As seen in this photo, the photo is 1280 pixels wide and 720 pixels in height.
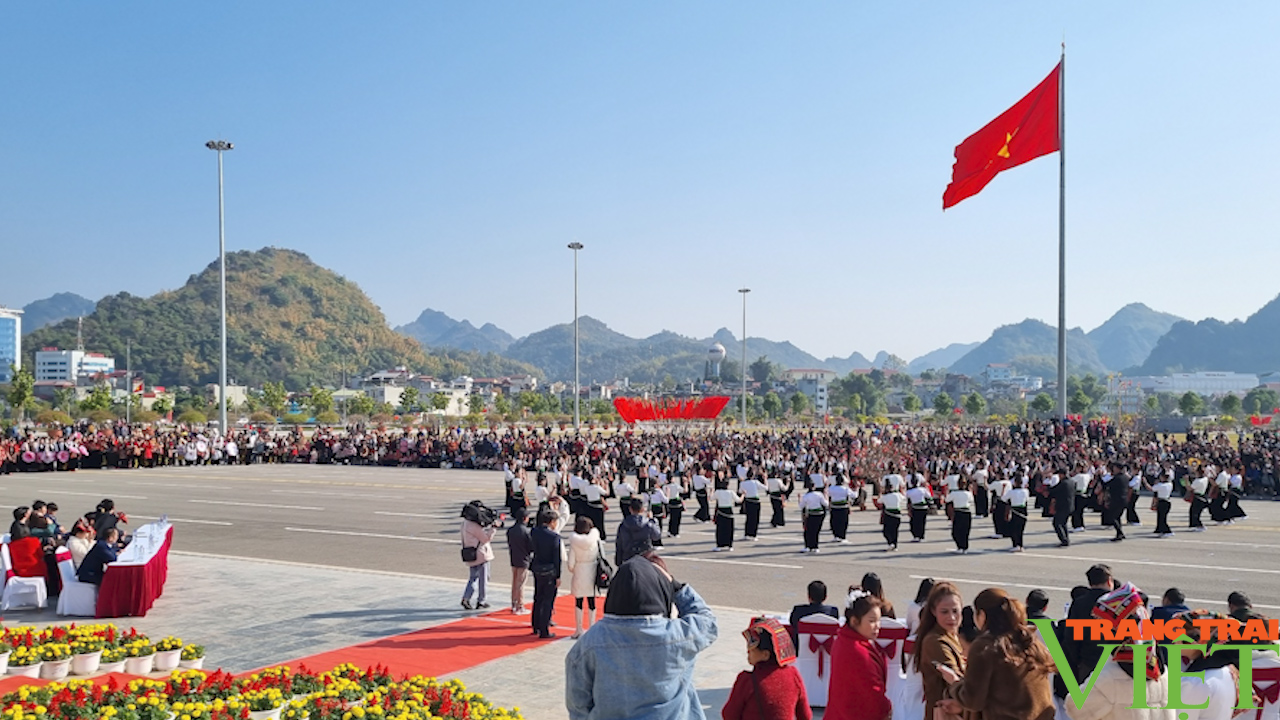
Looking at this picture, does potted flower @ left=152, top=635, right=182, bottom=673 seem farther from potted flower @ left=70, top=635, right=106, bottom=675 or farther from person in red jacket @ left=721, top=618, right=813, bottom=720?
person in red jacket @ left=721, top=618, right=813, bottom=720

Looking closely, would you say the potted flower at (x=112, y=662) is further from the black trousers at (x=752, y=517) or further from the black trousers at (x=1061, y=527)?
the black trousers at (x=1061, y=527)

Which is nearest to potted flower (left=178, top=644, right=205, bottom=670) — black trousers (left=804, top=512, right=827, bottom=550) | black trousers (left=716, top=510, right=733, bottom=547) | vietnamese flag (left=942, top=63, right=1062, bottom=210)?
black trousers (left=716, top=510, right=733, bottom=547)

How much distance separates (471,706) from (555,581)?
3.28 meters

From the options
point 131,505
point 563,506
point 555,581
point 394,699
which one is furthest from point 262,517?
point 394,699

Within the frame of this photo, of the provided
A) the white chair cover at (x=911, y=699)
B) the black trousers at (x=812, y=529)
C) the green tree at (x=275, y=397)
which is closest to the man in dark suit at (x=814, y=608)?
the white chair cover at (x=911, y=699)

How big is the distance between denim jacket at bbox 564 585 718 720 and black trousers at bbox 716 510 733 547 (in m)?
13.1

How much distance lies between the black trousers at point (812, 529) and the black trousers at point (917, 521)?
246 centimetres

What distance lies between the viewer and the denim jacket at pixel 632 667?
4.11 m

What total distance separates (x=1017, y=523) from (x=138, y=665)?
562 inches

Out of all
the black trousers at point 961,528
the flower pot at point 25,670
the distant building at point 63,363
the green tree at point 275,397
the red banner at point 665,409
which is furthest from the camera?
the distant building at point 63,363

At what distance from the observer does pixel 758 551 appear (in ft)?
56.9

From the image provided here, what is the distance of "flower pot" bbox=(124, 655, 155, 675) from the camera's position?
9.30 m

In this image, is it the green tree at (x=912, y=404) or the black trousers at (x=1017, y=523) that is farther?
the green tree at (x=912, y=404)

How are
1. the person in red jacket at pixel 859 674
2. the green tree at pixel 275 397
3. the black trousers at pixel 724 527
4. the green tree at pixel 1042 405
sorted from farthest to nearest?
the green tree at pixel 1042 405 → the green tree at pixel 275 397 → the black trousers at pixel 724 527 → the person in red jacket at pixel 859 674
